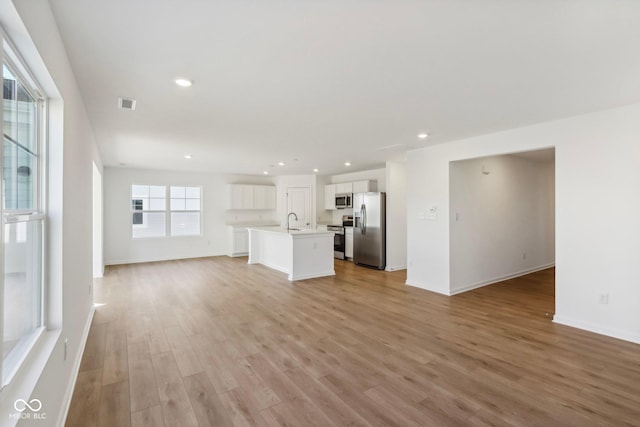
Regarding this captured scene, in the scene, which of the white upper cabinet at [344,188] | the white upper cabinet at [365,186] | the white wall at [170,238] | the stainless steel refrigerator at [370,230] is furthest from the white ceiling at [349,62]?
the white upper cabinet at [344,188]

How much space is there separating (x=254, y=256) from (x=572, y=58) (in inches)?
268

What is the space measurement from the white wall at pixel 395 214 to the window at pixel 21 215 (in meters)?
5.86

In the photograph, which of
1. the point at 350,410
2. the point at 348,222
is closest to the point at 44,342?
the point at 350,410

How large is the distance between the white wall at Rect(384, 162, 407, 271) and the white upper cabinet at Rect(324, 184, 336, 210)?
2330mm

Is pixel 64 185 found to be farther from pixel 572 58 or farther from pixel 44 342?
pixel 572 58

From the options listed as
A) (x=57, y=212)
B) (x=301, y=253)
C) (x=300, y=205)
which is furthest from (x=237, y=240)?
(x=57, y=212)

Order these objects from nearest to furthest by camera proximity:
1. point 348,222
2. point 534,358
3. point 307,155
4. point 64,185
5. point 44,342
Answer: point 44,342 → point 64,185 → point 534,358 → point 307,155 → point 348,222

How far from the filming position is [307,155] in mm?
5934

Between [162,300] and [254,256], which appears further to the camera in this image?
[254,256]

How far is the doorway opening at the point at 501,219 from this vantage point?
5.02 m

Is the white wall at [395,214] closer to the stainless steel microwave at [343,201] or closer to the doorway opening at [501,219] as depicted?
the stainless steel microwave at [343,201]

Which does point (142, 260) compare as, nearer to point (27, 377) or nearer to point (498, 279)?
point (27, 377)

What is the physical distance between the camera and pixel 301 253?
5988 millimetres

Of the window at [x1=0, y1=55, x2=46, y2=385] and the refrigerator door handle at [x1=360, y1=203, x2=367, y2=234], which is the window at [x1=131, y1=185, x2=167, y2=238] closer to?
the refrigerator door handle at [x1=360, y1=203, x2=367, y2=234]
